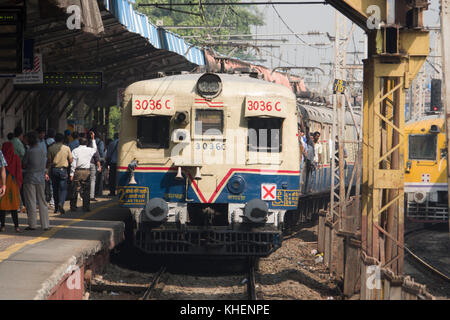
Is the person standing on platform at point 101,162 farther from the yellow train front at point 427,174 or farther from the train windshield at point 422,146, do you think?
the train windshield at point 422,146

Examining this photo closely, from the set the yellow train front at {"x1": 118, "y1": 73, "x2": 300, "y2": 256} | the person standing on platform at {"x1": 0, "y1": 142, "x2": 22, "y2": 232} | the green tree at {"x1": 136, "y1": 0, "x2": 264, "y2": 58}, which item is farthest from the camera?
the green tree at {"x1": 136, "y1": 0, "x2": 264, "y2": 58}

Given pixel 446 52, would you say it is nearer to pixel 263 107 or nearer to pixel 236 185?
pixel 263 107

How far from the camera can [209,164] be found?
12.5 meters

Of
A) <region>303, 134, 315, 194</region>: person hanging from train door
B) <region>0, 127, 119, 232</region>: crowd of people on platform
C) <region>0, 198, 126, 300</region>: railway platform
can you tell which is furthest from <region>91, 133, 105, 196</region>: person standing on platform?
<region>303, 134, 315, 194</region>: person hanging from train door

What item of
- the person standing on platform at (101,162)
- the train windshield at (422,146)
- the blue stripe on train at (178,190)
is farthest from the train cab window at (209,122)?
the train windshield at (422,146)

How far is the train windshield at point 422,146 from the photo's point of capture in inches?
850

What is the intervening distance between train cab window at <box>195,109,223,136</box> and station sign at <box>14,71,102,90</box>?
220 inches

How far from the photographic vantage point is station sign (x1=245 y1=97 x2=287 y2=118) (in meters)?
12.5

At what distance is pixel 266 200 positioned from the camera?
41.0ft

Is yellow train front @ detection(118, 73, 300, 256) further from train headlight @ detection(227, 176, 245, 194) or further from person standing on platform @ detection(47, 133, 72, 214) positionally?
person standing on platform @ detection(47, 133, 72, 214)
